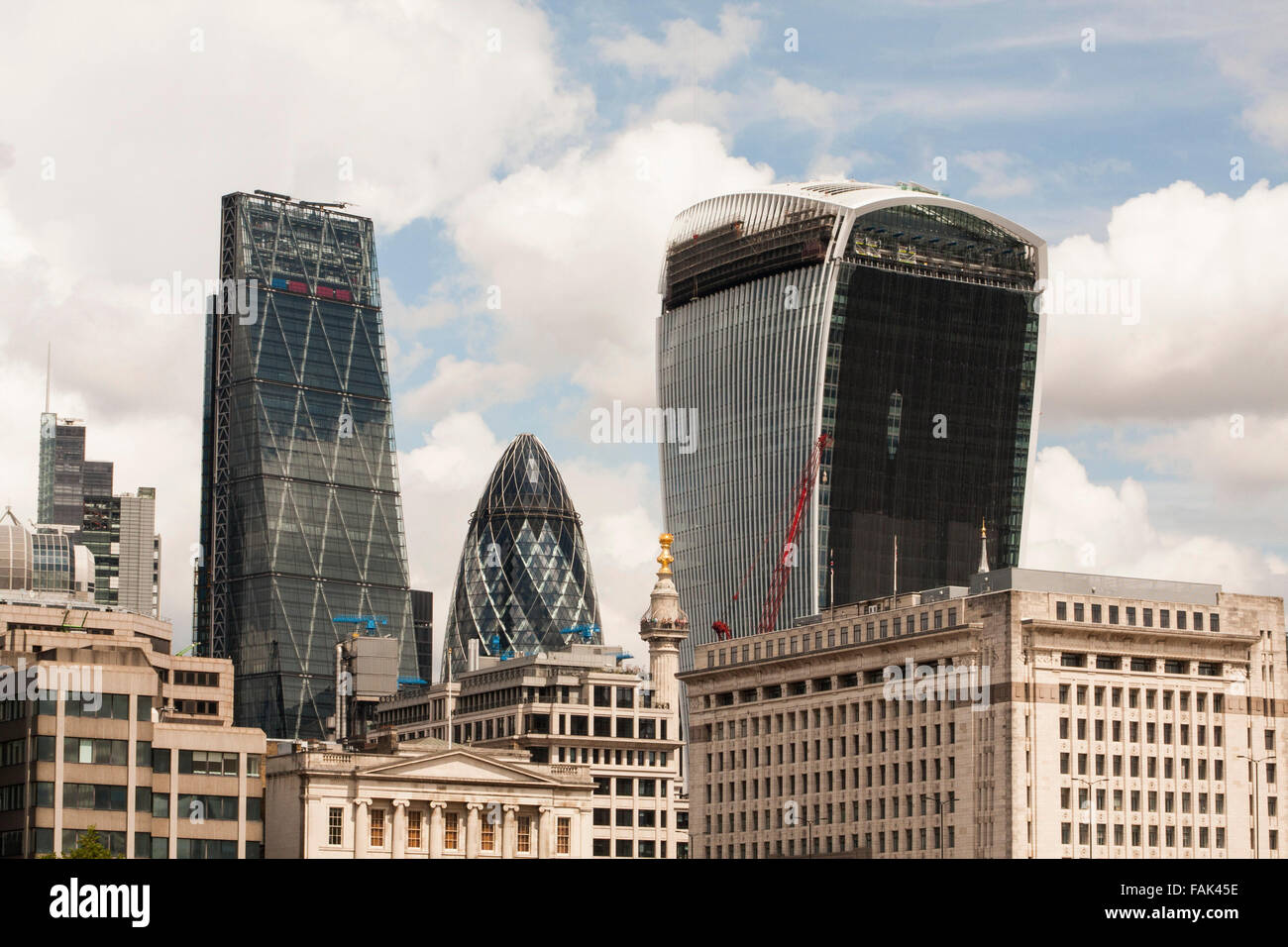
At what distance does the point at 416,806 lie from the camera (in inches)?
7510

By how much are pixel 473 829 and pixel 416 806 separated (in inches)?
233

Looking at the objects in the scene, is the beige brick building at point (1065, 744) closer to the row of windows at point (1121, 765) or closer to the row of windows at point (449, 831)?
the row of windows at point (1121, 765)

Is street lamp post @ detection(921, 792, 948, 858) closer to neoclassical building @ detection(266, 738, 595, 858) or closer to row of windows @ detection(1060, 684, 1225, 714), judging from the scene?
row of windows @ detection(1060, 684, 1225, 714)

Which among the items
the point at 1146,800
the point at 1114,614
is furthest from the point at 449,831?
the point at 1114,614

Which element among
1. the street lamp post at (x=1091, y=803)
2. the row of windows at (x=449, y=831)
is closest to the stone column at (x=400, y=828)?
the row of windows at (x=449, y=831)

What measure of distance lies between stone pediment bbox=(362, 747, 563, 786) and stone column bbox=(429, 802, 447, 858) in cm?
248

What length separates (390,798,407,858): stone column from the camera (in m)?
188

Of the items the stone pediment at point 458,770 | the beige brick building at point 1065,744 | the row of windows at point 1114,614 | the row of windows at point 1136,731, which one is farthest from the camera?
the row of windows at point 1114,614

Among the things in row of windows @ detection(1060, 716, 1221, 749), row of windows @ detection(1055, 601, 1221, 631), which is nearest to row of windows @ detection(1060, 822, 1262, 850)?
row of windows @ detection(1060, 716, 1221, 749)

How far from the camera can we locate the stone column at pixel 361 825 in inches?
7288

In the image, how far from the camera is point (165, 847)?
15438cm

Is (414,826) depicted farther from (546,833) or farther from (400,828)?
(546,833)

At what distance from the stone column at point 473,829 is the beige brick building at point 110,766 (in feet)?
106
